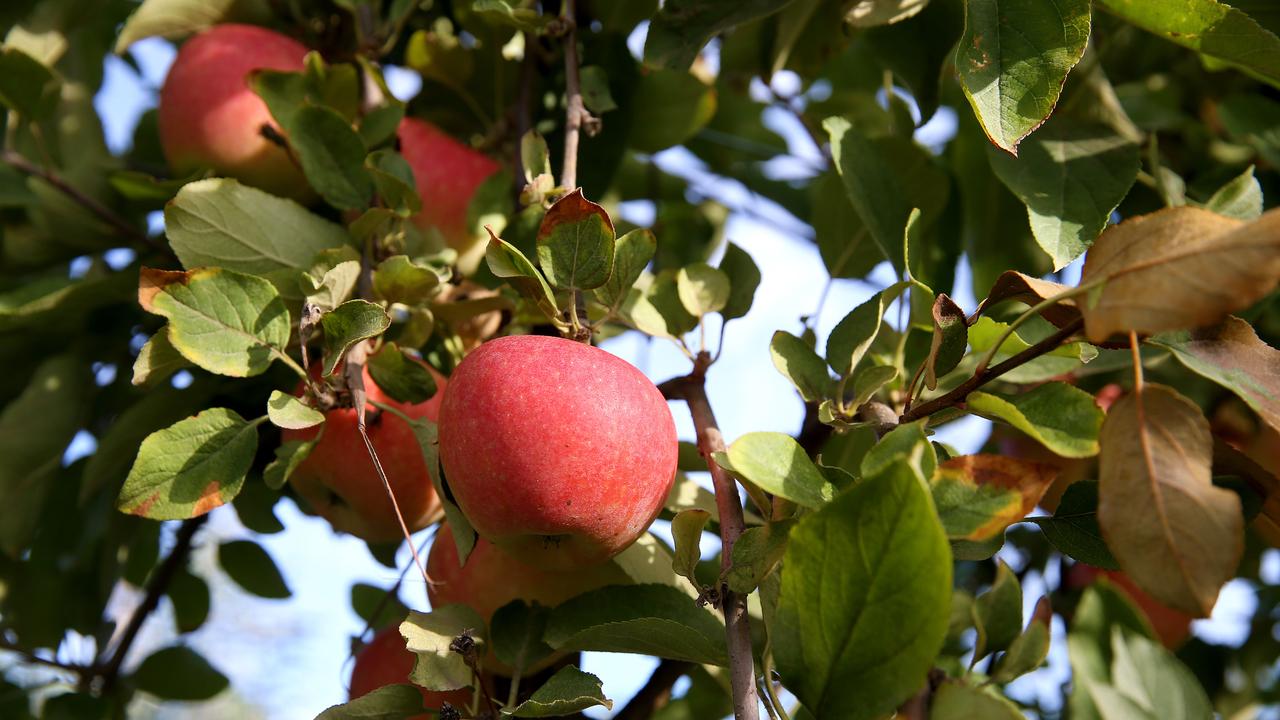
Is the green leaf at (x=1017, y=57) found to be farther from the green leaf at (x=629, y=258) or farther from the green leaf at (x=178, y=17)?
the green leaf at (x=178, y=17)

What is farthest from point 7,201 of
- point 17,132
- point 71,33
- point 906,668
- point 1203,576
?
point 1203,576

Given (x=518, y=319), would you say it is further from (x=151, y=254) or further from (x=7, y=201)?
(x=7, y=201)

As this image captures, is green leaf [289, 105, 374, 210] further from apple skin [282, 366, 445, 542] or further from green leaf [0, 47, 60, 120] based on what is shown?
green leaf [0, 47, 60, 120]

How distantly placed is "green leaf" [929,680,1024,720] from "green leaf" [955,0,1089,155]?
1.15 feet

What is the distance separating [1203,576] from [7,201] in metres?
→ 1.22

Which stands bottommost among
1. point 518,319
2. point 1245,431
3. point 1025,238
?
point 1245,431

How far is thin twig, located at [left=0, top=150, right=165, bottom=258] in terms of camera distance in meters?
1.21

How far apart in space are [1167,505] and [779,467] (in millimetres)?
206

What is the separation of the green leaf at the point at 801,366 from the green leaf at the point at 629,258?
118mm

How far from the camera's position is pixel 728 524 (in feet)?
2.47

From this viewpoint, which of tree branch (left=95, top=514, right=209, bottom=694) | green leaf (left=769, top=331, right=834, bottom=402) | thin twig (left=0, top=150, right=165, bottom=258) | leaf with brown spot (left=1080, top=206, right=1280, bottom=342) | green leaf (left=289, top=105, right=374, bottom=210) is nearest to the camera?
leaf with brown spot (left=1080, top=206, right=1280, bottom=342)

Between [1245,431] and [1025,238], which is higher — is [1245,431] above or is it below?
below

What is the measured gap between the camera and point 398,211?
0.93 meters

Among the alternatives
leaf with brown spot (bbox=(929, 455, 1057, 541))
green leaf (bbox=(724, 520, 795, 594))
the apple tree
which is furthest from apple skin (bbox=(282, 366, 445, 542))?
leaf with brown spot (bbox=(929, 455, 1057, 541))
